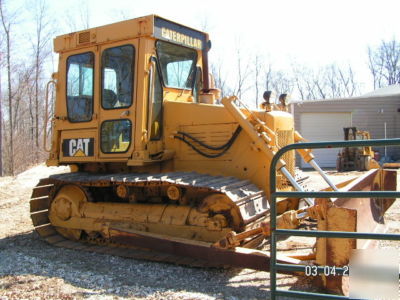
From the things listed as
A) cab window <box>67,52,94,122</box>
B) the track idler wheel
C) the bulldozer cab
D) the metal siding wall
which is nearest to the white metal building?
the metal siding wall

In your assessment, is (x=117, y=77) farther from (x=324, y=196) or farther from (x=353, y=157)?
(x=353, y=157)

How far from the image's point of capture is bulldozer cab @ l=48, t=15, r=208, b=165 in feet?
19.7

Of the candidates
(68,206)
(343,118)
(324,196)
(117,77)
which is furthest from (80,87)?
(343,118)

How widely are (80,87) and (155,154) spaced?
5.58ft

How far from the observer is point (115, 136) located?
6.25 metres

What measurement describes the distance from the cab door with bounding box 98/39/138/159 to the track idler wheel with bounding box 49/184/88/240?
0.70 metres

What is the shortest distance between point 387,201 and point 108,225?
3938 millimetres

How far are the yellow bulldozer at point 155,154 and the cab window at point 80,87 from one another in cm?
2

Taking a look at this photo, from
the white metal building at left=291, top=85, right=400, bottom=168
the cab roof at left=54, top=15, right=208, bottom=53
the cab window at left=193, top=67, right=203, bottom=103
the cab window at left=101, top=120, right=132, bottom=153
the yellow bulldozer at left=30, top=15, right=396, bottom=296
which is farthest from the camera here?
the white metal building at left=291, top=85, right=400, bottom=168

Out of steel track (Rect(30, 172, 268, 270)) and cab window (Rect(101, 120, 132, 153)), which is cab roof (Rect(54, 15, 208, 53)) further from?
steel track (Rect(30, 172, 268, 270))

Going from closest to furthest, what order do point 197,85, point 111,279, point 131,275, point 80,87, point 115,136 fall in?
point 111,279, point 131,275, point 115,136, point 80,87, point 197,85

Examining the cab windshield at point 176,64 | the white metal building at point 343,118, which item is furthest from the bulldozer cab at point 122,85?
the white metal building at point 343,118

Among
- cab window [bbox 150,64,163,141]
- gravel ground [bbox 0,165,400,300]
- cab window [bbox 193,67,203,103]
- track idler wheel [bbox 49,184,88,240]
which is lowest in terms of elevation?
gravel ground [bbox 0,165,400,300]

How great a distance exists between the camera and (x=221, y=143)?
5.93 m
